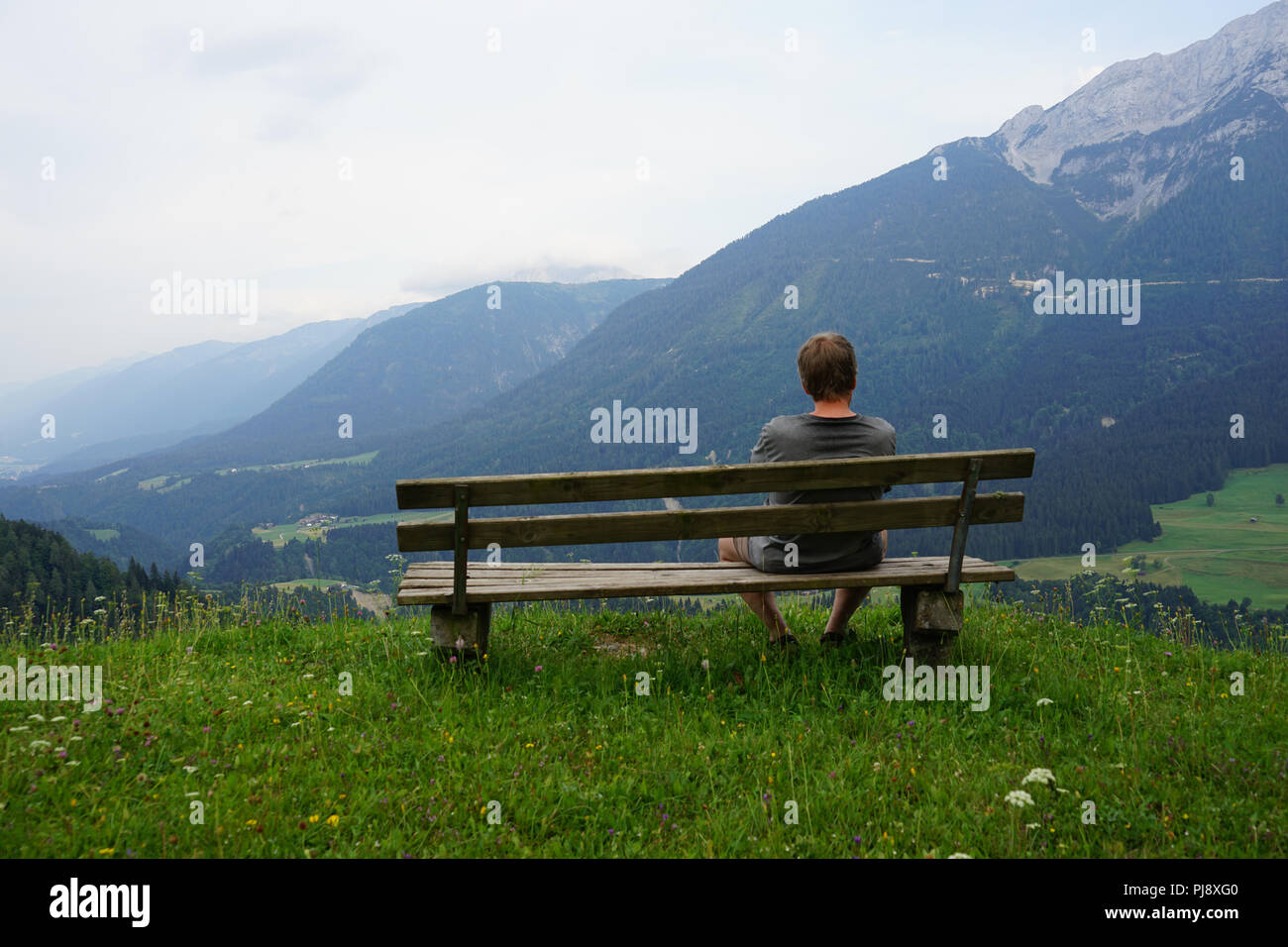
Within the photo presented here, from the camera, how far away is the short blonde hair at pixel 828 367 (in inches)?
187

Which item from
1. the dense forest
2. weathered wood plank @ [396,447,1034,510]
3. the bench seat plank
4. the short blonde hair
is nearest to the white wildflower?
the bench seat plank

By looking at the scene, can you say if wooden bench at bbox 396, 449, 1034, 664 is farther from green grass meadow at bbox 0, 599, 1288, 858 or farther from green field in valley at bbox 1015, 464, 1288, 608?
green field in valley at bbox 1015, 464, 1288, 608

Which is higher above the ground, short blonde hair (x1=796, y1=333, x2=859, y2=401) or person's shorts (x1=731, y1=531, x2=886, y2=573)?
short blonde hair (x1=796, y1=333, x2=859, y2=401)

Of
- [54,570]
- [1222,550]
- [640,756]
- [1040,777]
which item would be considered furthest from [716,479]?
[1222,550]

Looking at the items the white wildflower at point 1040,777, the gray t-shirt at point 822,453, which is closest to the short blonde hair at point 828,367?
the gray t-shirt at point 822,453

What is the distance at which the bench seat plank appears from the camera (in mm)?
4691

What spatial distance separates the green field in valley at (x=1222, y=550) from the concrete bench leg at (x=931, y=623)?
84.0 meters

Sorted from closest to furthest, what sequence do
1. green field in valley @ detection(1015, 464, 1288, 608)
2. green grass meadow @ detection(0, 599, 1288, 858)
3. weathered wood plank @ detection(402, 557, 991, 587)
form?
green grass meadow @ detection(0, 599, 1288, 858) < weathered wood plank @ detection(402, 557, 991, 587) < green field in valley @ detection(1015, 464, 1288, 608)

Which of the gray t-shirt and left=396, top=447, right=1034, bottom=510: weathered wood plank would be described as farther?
the gray t-shirt

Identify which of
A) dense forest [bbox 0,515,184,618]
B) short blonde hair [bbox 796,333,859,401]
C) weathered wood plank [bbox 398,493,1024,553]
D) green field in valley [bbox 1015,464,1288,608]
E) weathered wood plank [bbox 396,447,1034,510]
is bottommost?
green field in valley [bbox 1015,464,1288,608]
